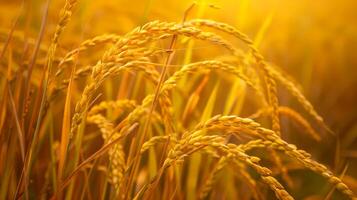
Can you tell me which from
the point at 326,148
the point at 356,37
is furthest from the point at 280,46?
the point at 326,148

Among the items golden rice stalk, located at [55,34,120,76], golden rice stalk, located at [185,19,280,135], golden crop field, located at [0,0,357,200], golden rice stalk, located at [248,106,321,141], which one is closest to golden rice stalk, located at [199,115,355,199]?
golden crop field, located at [0,0,357,200]

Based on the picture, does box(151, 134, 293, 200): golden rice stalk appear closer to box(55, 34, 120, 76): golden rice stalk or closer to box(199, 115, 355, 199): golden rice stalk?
box(199, 115, 355, 199): golden rice stalk

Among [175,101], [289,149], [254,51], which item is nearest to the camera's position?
[289,149]

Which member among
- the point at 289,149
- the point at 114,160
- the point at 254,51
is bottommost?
the point at 114,160

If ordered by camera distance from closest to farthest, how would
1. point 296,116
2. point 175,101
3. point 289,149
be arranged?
point 289,149, point 296,116, point 175,101

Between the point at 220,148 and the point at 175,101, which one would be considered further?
the point at 175,101

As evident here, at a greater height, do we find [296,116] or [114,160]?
[296,116]

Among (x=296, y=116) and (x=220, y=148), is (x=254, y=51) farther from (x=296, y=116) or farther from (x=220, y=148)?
(x=296, y=116)

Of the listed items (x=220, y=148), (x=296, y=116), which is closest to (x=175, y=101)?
(x=296, y=116)

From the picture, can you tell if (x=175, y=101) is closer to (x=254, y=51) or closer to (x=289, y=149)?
(x=254, y=51)
